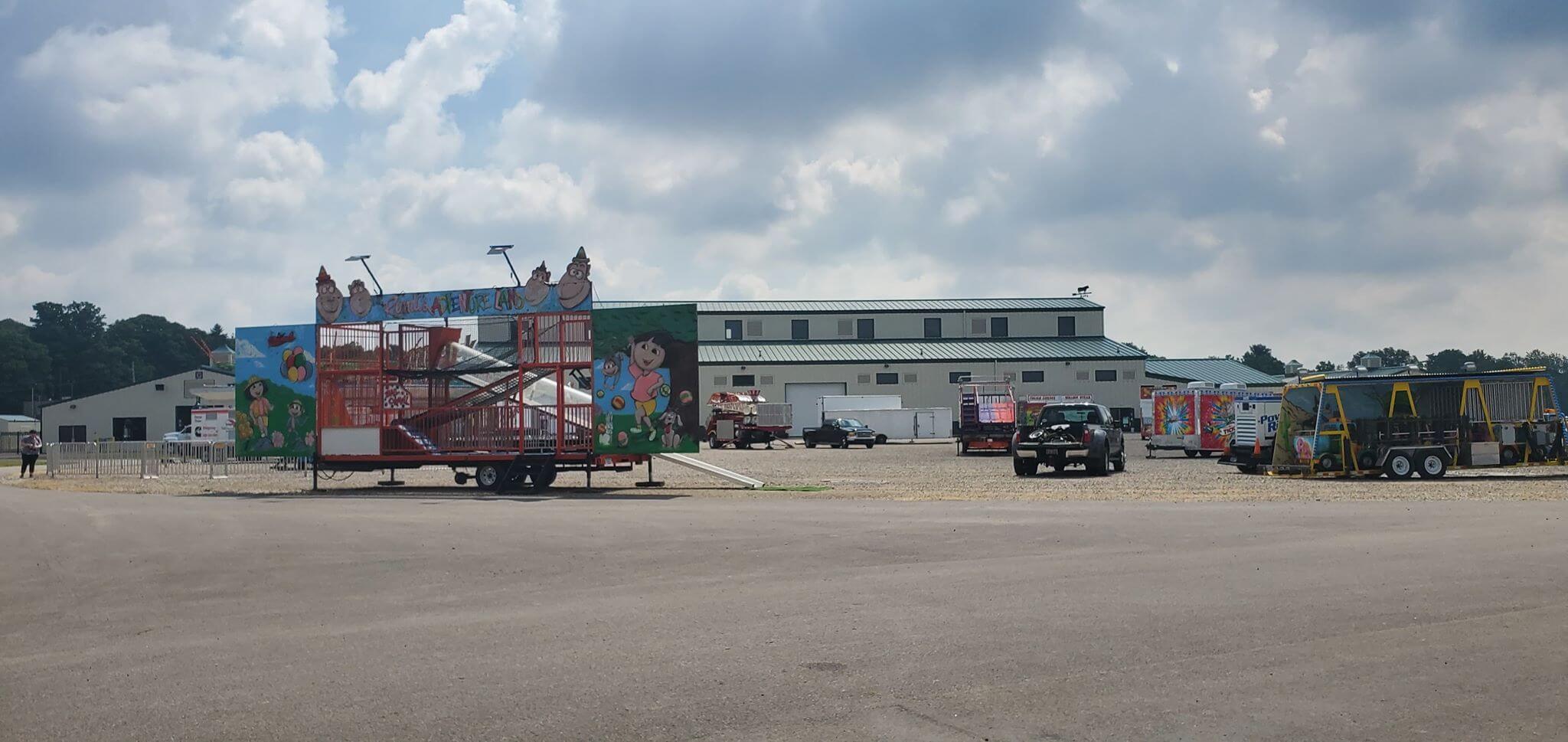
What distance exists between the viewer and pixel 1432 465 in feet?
89.7

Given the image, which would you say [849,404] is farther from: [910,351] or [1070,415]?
[1070,415]

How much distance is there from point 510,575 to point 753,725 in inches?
256

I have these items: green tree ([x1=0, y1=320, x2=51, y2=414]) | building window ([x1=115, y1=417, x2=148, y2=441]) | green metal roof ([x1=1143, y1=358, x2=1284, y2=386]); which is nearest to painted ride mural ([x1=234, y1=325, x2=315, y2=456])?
building window ([x1=115, y1=417, x2=148, y2=441])

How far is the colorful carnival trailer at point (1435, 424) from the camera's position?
27.7 m

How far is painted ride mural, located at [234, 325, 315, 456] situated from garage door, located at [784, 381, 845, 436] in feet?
141

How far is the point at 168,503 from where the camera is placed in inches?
937

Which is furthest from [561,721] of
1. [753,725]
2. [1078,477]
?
[1078,477]

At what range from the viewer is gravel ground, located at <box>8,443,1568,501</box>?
2252 cm

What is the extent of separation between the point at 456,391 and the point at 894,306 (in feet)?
207

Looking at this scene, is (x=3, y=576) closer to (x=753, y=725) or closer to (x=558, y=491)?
(x=753, y=725)

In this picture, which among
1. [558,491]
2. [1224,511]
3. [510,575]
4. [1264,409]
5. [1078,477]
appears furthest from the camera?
[1264,409]

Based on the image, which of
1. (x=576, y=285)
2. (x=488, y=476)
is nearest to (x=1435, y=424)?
(x=576, y=285)

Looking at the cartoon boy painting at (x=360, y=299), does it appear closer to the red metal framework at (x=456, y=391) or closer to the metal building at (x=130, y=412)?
the red metal framework at (x=456, y=391)

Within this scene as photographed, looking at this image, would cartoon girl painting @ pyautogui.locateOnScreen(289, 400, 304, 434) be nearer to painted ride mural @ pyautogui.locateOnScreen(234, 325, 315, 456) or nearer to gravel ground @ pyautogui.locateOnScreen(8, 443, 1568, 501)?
painted ride mural @ pyautogui.locateOnScreen(234, 325, 315, 456)
